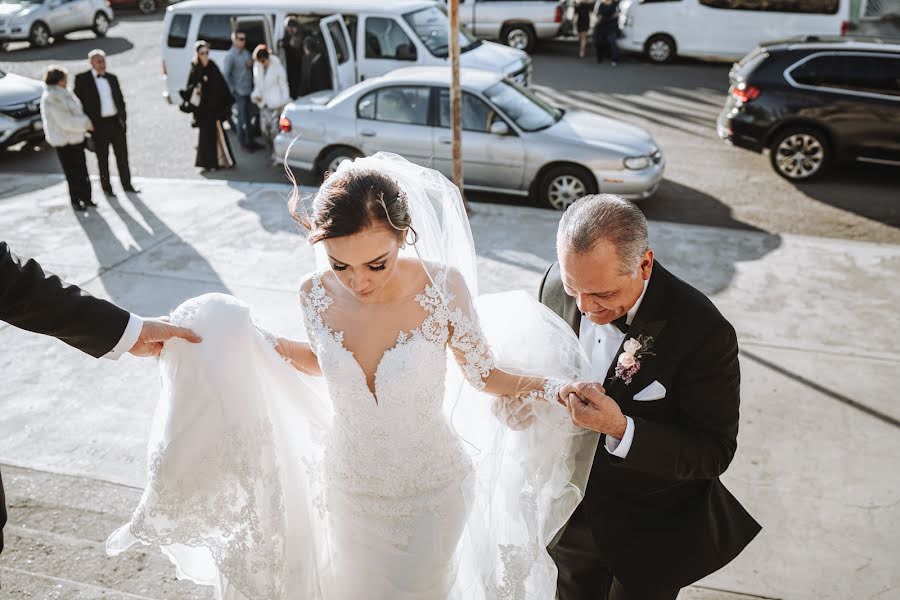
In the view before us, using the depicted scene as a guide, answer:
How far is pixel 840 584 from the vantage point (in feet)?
12.5

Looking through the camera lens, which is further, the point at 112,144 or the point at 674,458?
the point at 112,144

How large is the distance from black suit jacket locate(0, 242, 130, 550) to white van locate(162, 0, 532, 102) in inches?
369

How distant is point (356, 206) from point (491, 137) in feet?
22.8

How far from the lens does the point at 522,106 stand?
9.48 m

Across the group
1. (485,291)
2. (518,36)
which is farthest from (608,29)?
(485,291)

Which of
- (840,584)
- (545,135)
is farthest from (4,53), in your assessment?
(840,584)

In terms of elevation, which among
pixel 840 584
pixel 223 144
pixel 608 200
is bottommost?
pixel 840 584

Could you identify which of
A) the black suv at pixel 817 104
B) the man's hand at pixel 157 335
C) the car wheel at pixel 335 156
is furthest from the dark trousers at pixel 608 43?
the man's hand at pixel 157 335

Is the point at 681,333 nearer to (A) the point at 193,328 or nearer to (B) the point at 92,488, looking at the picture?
(A) the point at 193,328

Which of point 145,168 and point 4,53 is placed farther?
point 4,53

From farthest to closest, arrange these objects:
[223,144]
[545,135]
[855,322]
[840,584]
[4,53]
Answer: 1. [4,53]
2. [223,144]
3. [545,135]
4. [855,322]
5. [840,584]

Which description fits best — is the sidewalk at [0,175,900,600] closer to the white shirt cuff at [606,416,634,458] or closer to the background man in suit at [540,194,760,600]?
the background man in suit at [540,194,760,600]

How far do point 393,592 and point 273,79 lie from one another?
32.8 feet

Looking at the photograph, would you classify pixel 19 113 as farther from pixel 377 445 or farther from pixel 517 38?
pixel 377 445
